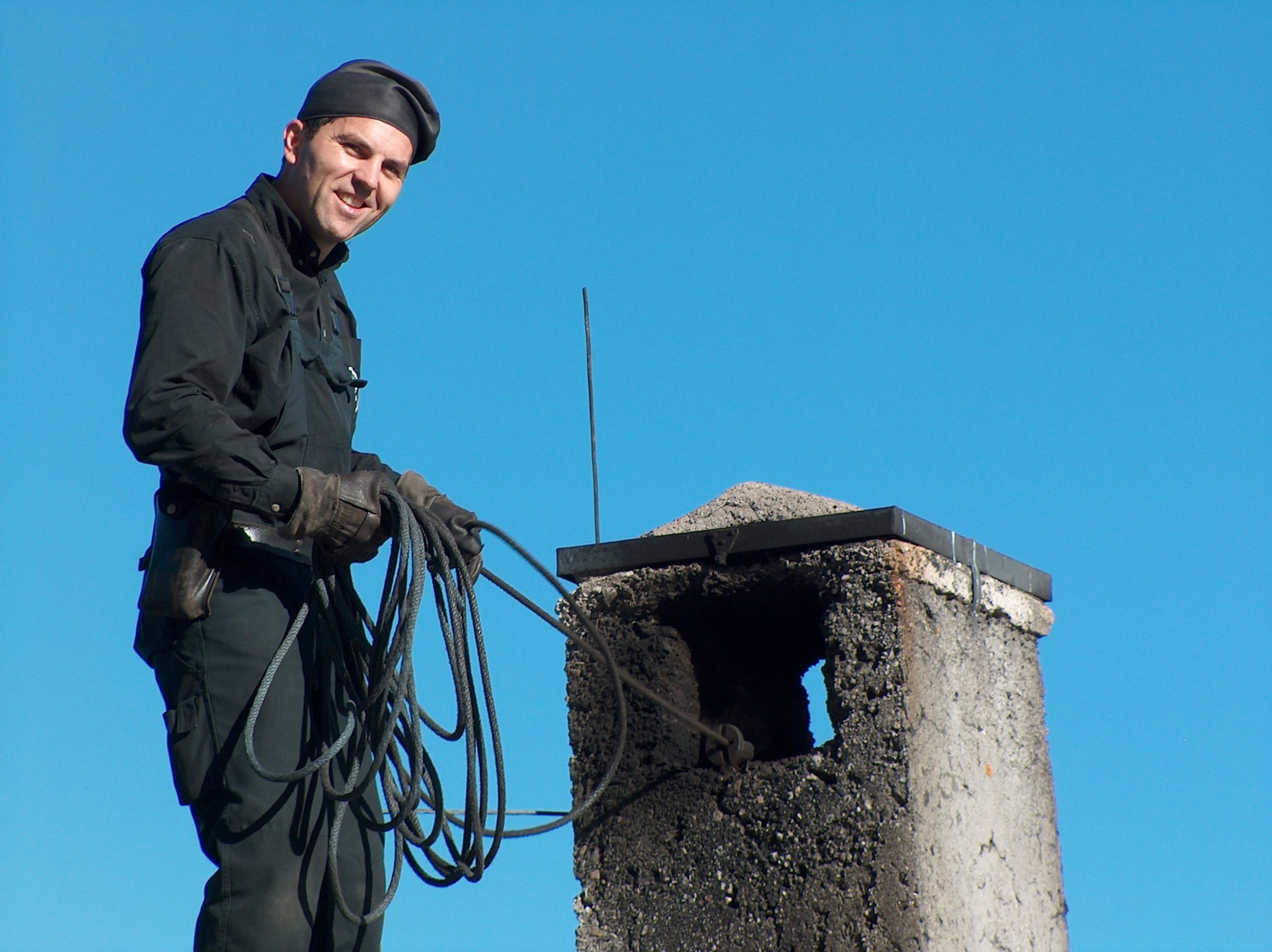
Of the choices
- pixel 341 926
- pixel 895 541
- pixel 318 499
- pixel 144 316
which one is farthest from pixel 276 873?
pixel 895 541

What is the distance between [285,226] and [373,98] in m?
0.31

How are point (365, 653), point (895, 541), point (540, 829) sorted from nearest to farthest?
point (365, 653), point (540, 829), point (895, 541)

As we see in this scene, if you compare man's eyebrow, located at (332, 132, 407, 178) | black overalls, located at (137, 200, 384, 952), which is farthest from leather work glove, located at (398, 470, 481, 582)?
man's eyebrow, located at (332, 132, 407, 178)

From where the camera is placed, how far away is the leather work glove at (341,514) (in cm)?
276

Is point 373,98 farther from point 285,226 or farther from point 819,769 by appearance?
point 819,769

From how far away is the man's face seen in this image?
3.09 m

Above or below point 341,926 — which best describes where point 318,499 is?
above

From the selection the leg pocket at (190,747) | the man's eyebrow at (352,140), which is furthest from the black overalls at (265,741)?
the man's eyebrow at (352,140)

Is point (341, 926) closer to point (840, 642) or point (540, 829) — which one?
point (540, 829)

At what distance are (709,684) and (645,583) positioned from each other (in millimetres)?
317

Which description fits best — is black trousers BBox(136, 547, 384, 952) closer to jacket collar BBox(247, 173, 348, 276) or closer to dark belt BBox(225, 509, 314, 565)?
dark belt BBox(225, 509, 314, 565)

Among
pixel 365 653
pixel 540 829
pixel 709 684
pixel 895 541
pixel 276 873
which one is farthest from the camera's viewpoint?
pixel 709 684

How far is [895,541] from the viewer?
347 centimetres

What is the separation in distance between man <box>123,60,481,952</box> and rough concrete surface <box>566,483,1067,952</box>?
740 millimetres
